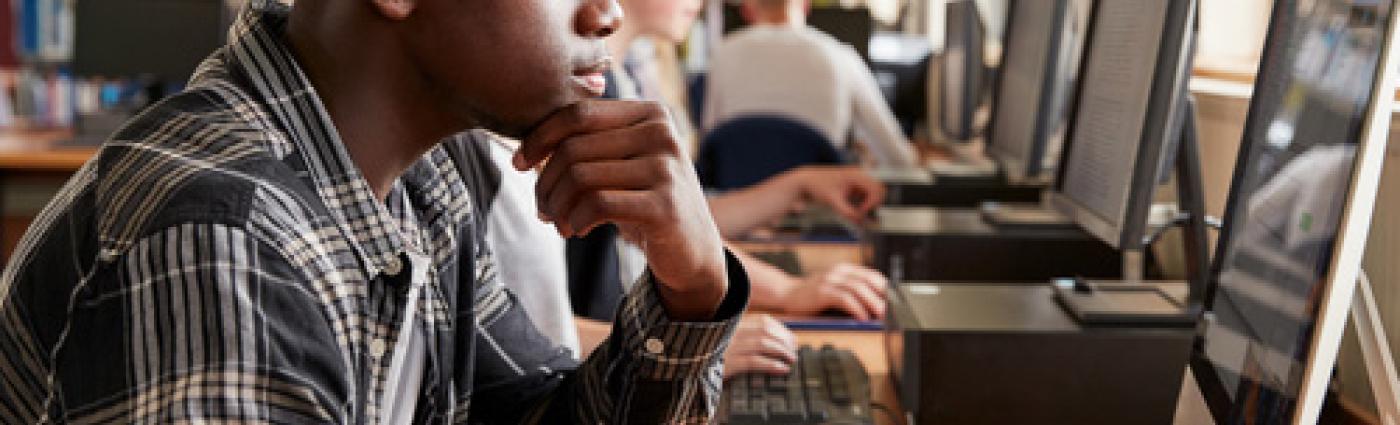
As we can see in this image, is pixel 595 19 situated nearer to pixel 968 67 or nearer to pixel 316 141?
pixel 316 141

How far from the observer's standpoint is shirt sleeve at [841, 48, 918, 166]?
134 inches

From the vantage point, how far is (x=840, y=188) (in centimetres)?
255

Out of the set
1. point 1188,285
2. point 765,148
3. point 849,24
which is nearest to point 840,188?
point 765,148

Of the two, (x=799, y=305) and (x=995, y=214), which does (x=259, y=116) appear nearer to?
(x=799, y=305)

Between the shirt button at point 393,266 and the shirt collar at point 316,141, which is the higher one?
the shirt collar at point 316,141

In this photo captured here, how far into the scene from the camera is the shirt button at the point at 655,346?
108 centimetres

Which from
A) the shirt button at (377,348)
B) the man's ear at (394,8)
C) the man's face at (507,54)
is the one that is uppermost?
the man's ear at (394,8)

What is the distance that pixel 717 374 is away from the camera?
1.15 meters

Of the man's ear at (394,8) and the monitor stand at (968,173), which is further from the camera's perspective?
the monitor stand at (968,173)

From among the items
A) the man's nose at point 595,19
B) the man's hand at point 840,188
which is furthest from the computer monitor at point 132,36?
the man's nose at point 595,19

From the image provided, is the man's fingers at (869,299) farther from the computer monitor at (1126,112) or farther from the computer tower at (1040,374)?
the computer tower at (1040,374)

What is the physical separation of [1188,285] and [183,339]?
1122 mm

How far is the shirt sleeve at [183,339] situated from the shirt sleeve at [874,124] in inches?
108

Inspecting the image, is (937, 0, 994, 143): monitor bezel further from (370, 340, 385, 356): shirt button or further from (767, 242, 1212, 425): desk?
(370, 340, 385, 356): shirt button
